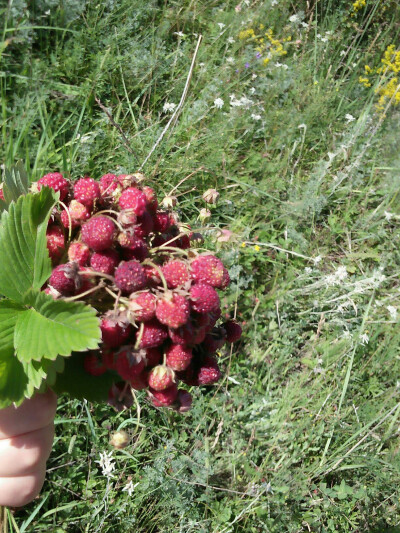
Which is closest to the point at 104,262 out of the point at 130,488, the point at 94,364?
the point at 94,364

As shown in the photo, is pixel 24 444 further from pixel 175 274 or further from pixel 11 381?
pixel 175 274

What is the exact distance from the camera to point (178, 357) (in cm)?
59

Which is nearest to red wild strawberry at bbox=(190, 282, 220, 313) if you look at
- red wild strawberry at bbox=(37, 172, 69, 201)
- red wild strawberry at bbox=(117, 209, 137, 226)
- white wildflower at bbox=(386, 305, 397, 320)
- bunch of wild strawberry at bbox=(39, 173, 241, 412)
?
bunch of wild strawberry at bbox=(39, 173, 241, 412)

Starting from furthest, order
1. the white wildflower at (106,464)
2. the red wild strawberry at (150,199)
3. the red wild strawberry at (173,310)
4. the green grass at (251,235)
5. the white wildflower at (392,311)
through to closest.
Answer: the white wildflower at (392,311) → the green grass at (251,235) → the white wildflower at (106,464) → the red wild strawberry at (150,199) → the red wild strawberry at (173,310)

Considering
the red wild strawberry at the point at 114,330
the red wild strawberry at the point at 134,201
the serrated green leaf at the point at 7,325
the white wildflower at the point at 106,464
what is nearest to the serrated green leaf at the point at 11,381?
the serrated green leaf at the point at 7,325

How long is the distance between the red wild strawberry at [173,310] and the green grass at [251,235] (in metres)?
1.02

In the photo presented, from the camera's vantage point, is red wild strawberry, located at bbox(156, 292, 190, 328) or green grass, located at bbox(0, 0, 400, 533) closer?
red wild strawberry, located at bbox(156, 292, 190, 328)

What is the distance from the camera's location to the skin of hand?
2.46 feet

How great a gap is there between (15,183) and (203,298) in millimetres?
330

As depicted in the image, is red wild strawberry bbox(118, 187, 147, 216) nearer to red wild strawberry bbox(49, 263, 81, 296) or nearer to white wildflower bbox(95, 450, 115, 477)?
red wild strawberry bbox(49, 263, 81, 296)

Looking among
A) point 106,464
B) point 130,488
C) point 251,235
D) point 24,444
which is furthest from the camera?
point 251,235

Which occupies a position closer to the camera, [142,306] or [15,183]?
[142,306]

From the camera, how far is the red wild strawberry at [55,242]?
644mm

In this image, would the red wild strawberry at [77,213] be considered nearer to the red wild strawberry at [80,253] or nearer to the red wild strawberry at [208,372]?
the red wild strawberry at [80,253]
